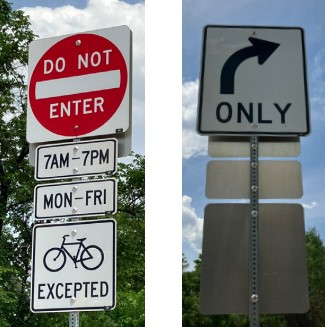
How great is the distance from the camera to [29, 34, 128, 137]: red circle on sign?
2.62 metres

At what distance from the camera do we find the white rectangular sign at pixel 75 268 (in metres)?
2.39

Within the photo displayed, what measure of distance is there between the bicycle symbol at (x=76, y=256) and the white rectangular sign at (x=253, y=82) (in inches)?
24.3

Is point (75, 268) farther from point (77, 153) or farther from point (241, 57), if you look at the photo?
point (241, 57)

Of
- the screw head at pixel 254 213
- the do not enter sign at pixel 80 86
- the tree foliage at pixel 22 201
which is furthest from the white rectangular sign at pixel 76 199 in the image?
the tree foliage at pixel 22 201

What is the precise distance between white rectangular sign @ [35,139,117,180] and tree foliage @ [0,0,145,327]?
795 cm

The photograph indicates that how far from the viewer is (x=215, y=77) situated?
2609 mm

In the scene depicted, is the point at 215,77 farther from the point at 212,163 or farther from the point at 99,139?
the point at 99,139

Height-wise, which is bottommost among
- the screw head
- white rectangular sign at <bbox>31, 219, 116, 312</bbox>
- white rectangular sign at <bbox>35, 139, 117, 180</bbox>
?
white rectangular sign at <bbox>31, 219, 116, 312</bbox>

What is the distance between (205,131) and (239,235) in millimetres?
423

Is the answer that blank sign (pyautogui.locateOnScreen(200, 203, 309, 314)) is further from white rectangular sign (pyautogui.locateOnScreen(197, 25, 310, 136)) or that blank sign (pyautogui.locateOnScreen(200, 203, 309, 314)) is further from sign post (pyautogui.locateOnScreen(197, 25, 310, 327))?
white rectangular sign (pyautogui.locateOnScreen(197, 25, 310, 136))


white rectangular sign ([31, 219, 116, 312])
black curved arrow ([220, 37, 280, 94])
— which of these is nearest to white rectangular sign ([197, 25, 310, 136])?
black curved arrow ([220, 37, 280, 94])

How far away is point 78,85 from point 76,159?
1.01 ft

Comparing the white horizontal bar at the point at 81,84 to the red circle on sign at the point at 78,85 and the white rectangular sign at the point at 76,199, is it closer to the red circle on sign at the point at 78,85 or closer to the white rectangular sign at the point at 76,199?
the red circle on sign at the point at 78,85

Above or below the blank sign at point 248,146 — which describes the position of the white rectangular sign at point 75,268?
below
